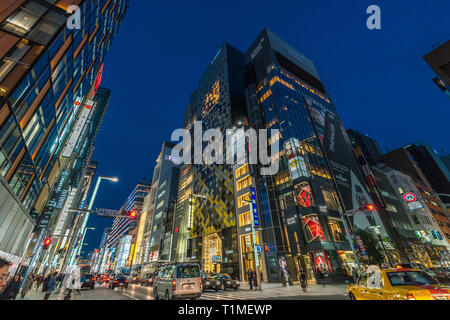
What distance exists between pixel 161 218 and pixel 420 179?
3867 inches

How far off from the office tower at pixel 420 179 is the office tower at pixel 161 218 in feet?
262

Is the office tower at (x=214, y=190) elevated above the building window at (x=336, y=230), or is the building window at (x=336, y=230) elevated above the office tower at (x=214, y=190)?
the office tower at (x=214, y=190)

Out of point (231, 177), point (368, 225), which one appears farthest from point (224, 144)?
point (368, 225)

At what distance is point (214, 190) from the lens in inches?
2076

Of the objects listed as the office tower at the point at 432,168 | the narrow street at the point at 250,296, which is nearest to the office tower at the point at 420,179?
the office tower at the point at 432,168

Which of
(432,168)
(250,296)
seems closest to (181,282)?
(250,296)

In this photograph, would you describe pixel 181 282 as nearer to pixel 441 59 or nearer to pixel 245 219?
pixel 245 219

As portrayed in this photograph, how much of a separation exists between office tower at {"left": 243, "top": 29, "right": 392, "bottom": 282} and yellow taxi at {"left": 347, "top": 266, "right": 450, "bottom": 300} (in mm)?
14337

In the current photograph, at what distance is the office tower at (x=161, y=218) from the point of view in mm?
73312

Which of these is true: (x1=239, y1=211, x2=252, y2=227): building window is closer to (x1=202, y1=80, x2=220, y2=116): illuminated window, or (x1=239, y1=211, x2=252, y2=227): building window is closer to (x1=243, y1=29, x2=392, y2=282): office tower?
(x1=243, y1=29, x2=392, y2=282): office tower

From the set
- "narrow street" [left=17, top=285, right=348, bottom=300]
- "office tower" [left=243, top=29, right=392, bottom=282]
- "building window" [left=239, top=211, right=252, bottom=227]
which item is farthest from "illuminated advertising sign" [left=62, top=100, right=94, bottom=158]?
"building window" [left=239, top=211, right=252, bottom=227]

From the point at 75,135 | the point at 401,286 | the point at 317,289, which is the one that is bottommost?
the point at 317,289

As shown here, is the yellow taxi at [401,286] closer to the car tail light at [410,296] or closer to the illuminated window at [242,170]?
the car tail light at [410,296]
